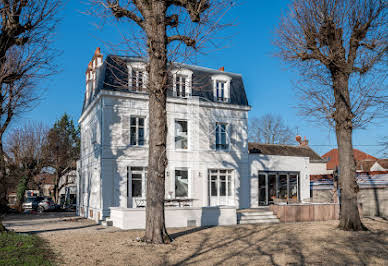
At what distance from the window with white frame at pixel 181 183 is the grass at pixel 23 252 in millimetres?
10482

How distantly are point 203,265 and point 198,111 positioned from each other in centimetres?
1350

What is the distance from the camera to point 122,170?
1853 centimetres

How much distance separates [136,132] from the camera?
63.0 ft

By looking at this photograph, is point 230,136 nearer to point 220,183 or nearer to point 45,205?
point 220,183

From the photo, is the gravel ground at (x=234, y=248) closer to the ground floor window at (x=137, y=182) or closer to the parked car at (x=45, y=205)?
the ground floor window at (x=137, y=182)

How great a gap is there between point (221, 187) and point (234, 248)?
11268 mm

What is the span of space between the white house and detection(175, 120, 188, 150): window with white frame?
54 mm

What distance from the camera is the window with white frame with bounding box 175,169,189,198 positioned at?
19900 millimetres

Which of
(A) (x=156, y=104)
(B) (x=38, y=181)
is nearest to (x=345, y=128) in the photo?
(A) (x=156, y=104)

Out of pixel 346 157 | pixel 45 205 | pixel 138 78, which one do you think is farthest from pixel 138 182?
pixel 45 205

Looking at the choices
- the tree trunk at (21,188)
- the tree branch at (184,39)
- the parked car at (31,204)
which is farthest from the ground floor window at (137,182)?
the tree trunk at (21,188)

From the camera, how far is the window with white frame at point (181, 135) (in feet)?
66.6

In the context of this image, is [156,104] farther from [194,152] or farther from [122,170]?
[194,152]

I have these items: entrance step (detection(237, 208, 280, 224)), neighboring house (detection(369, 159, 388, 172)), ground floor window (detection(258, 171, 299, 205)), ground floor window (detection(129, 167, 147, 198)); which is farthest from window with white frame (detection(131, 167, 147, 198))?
neighboring house (detection(369, 159, 388, 172))
